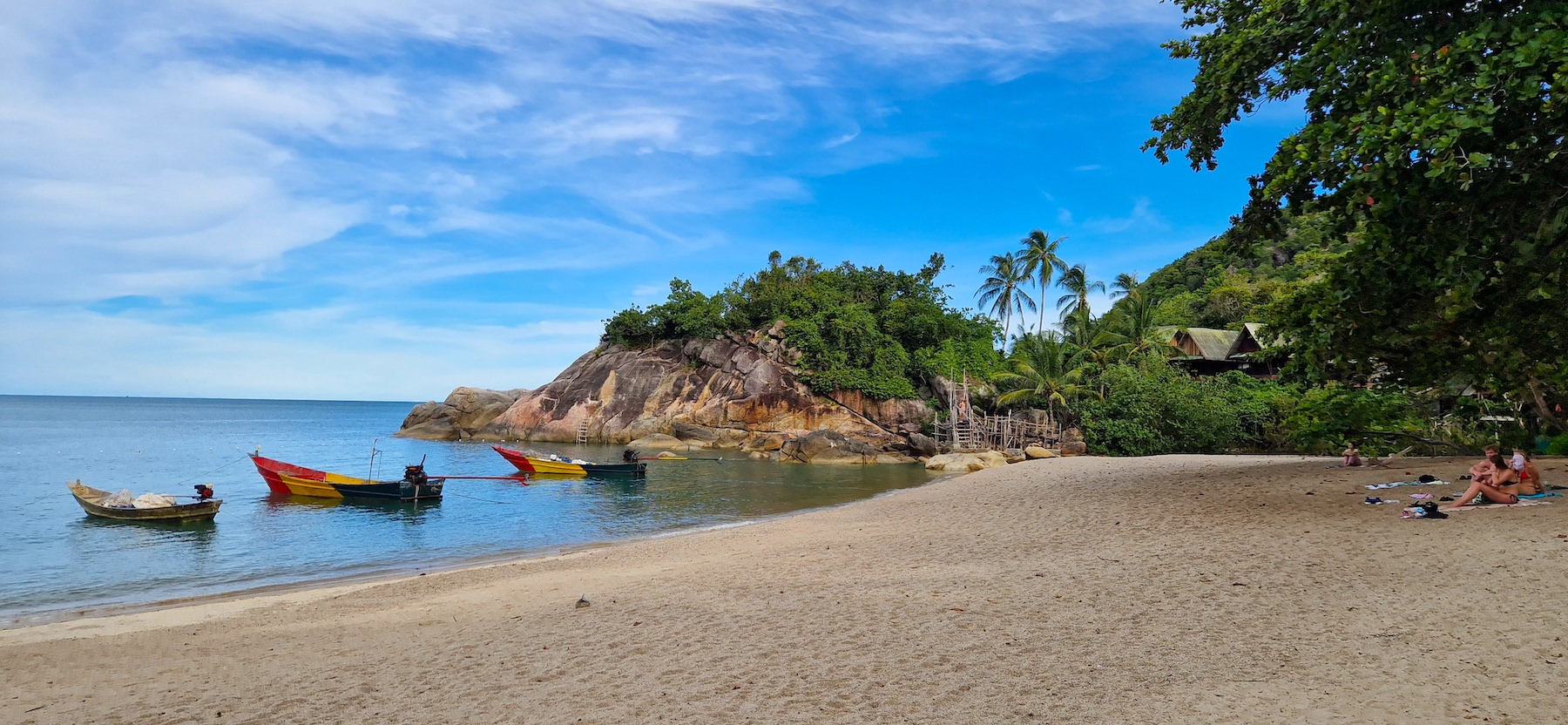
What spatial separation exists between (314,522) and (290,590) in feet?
29.3

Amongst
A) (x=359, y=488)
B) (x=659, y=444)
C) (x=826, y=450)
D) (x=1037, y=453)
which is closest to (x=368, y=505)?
(x=359, y=488)

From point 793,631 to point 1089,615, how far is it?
8.67 ft

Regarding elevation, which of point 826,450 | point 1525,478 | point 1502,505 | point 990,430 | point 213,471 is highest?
point 990,430

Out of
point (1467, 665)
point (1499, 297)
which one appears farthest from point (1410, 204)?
point (1467, 665)

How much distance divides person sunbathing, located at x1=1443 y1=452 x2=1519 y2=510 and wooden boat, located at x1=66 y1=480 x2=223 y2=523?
25.8 m

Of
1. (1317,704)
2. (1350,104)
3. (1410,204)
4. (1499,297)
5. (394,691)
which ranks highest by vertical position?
(1350,104)

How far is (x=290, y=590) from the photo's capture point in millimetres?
13820

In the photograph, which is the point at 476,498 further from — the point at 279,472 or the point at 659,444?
the point at 659,444

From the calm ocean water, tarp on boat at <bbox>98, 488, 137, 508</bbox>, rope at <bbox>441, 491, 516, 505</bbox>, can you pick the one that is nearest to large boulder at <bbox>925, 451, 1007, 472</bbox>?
the calm ocean water

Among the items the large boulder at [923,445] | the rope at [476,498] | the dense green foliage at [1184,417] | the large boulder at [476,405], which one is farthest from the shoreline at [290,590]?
the large boulder at [476,405]

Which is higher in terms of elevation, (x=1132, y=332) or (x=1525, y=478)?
(x=1132, y=332)

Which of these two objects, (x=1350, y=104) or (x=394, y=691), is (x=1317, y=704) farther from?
(x=1350, y=104)

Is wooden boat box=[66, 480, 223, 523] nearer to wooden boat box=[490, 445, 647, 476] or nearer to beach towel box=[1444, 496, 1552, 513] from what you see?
wooden boat box=[490, 445, 647, 476]

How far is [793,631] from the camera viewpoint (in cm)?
720
